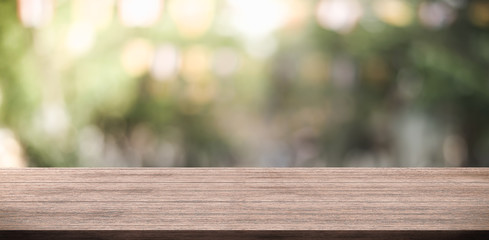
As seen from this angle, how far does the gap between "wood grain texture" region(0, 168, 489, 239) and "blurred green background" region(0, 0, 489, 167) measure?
27.6 inches

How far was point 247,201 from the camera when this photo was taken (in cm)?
59

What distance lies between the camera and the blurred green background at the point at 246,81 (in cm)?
138

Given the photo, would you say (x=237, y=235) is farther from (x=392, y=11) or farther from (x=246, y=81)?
(x=392, y=11)

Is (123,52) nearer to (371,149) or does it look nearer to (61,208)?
(371,149)

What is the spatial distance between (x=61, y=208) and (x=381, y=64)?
3.40 ft

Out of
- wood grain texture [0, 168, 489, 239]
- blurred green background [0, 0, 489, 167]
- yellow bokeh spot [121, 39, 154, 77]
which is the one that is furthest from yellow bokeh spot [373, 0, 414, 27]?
wood grain texture [0, 168, 489, 239]

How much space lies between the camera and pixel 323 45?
1398 millimetres

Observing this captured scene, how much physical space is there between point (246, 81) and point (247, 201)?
848mm

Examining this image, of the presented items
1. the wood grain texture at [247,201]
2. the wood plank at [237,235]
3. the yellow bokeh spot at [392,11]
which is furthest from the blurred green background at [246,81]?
the wood plank at [237,235]

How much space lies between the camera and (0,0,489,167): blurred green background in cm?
138

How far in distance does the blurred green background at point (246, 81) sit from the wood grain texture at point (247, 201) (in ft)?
2.30

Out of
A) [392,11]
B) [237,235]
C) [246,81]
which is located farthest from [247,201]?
[392,11]

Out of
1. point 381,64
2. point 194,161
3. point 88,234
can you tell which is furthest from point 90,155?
point 88,234

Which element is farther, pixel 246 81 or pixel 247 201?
pixel 246 81
